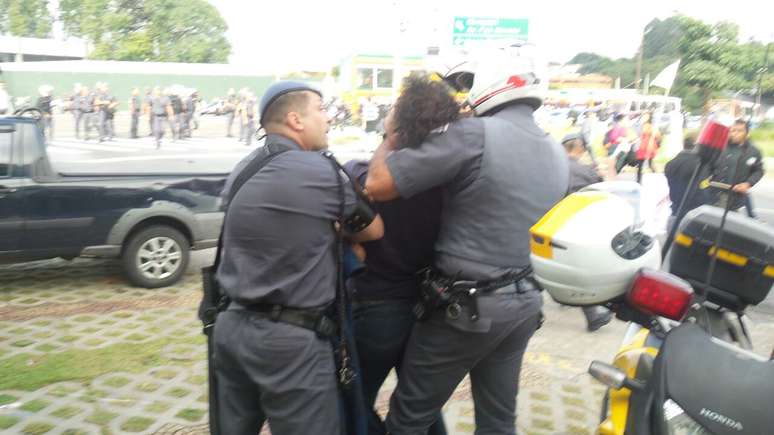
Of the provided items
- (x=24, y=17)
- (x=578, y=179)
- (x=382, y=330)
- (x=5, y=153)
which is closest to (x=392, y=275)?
(x=382, y=330)

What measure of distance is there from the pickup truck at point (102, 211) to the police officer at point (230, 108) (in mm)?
2543

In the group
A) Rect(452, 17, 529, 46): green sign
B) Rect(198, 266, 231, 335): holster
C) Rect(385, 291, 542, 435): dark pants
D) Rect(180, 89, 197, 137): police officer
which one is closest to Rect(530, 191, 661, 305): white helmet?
Rect(385, 291, 542, 435): dark pants

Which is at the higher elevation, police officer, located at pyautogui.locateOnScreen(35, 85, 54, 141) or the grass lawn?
police officer, located at pyautogui.locateOnScreen(35, 85, 54, 141)

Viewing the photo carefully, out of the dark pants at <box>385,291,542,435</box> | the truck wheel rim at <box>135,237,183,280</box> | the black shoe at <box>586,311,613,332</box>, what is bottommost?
the black shoe at <box>586,311,613,332</box>

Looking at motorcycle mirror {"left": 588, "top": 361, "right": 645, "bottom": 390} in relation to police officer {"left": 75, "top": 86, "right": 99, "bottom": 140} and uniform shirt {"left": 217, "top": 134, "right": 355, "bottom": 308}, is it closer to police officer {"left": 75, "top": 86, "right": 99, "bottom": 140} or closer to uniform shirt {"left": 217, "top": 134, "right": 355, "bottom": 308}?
uniform shirt {"left": 217, "top": 134, "right": 355, "bottom": 308}

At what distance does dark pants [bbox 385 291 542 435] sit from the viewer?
7.31 feet

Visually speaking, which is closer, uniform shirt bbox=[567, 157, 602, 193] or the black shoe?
→ uniform shirt bbox=[567, 157, 602, 193]

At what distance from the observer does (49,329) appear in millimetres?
4898

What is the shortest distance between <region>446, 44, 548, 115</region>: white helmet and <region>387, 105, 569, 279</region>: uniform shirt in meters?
0.05

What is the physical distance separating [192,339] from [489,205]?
338 centimetres

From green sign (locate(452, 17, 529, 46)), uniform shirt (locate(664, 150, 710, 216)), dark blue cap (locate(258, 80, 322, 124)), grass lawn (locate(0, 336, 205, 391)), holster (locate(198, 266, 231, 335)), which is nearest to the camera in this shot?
dark blue cap (locate(258, 80, 322, 124))

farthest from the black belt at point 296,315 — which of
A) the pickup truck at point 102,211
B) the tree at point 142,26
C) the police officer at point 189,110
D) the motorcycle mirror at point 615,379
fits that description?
the police officer at point 189,110

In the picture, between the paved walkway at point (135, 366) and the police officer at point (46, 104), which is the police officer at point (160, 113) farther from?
the paved walkway at point (135, 366)

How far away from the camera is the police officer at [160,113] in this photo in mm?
8297
